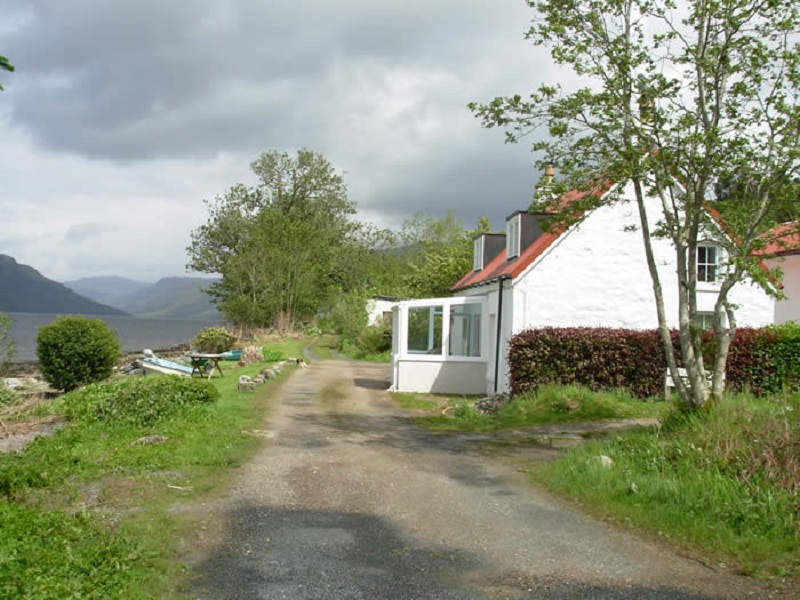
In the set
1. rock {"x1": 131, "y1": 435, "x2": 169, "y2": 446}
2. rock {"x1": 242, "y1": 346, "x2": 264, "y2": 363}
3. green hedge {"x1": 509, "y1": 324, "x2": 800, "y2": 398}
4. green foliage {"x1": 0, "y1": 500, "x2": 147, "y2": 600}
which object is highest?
green hedge {"x1": 509, "y1": 324, "x2": 800, "y2": 398}

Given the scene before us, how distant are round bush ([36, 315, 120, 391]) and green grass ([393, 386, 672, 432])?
1280cm

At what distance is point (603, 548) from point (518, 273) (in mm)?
14191

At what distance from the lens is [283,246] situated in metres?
61.6

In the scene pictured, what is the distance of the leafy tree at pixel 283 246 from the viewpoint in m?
58.9

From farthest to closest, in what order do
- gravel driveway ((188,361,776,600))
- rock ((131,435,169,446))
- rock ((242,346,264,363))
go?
1. rock ((242,346,264,363))
2. rock ((131,435,169,446))
3. gravel driveway ((188,361,776,600))

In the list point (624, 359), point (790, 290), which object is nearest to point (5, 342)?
point (624, 359)

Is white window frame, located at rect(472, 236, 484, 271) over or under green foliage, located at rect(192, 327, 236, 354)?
over

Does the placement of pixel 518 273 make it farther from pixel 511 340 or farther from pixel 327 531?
pixel 327 531

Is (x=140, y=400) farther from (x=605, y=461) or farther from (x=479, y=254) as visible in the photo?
(x=479, y=254)

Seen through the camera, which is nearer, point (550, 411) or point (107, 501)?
point (107, 501)

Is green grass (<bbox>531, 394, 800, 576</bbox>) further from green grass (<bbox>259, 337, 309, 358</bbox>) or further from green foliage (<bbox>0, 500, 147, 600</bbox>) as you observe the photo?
green grass (<bbox>259, 337, 309, 358</bbox>)

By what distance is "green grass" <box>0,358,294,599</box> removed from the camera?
19.0ft

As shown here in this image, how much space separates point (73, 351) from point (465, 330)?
12.6 m

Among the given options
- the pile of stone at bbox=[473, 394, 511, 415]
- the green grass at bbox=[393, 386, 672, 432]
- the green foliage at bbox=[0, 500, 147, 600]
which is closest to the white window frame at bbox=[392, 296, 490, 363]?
the pile of stone at bbox=[473, 394, 511, 415]
